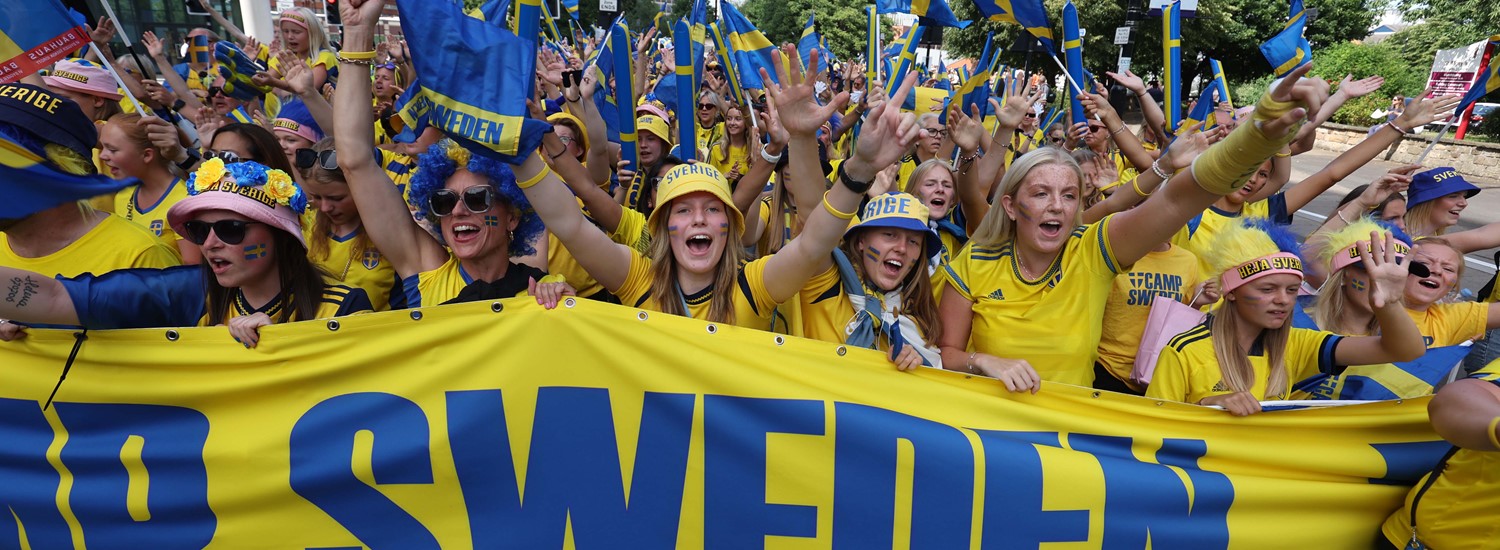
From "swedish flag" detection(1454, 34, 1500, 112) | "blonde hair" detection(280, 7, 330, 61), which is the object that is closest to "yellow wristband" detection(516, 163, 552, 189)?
"blonde hair" detection(280, 7, 330, 61)

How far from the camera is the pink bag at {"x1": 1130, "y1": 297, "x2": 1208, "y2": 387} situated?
11.1ft

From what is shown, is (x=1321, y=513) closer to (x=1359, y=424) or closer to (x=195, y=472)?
(x=1359, y=424)

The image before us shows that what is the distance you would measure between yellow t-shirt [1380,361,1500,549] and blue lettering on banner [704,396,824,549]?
5.84 ft

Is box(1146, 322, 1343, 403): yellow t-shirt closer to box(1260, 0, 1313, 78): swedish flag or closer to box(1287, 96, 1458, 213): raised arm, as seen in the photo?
box(1287, 96, 1458, 213): raised arm

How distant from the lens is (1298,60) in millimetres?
5785

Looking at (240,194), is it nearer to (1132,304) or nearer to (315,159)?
(315,159)

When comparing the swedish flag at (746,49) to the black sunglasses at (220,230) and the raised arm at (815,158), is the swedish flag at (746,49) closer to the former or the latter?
the raised arm at (815,158)

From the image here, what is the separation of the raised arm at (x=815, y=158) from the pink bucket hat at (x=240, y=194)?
171 cm

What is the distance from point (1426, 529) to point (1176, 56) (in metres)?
4.00

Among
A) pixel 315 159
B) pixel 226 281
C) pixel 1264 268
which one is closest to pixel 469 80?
pixel 226 281

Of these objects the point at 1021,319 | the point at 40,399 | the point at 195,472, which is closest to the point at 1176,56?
the point at 1021,319

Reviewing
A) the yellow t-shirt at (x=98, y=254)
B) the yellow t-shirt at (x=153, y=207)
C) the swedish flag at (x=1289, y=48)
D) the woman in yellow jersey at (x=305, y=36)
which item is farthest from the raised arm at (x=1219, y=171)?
the woman in yellow jersey at (x=305, y=36)

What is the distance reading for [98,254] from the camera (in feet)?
9.30

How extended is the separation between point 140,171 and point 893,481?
395cm
